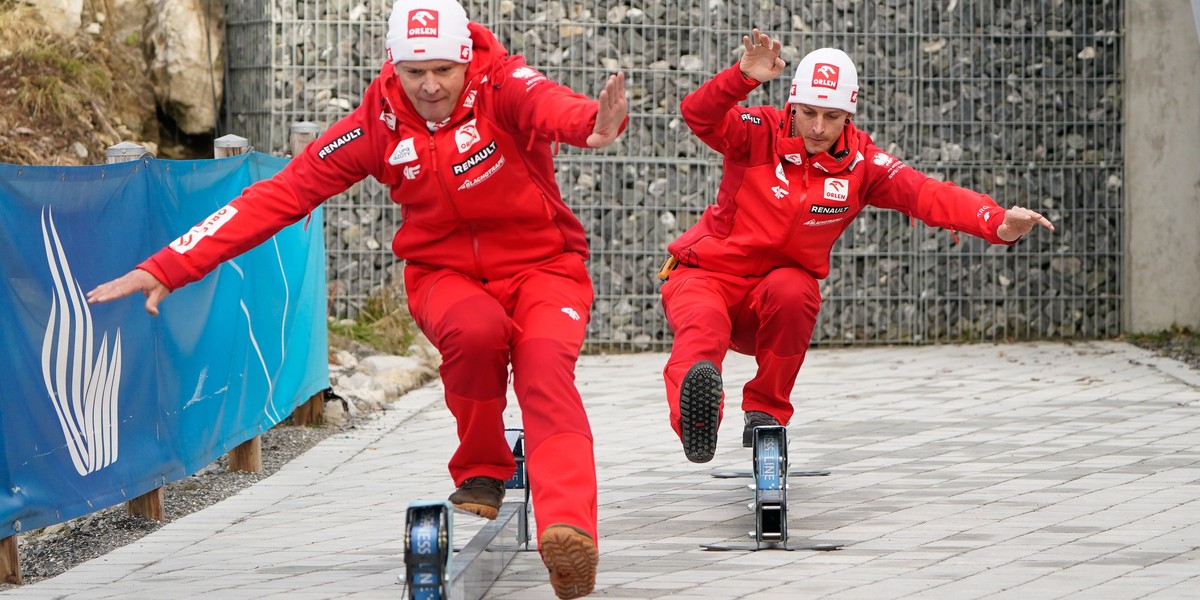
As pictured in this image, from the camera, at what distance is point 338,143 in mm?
5777

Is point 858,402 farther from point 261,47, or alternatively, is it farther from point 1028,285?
point 261,47

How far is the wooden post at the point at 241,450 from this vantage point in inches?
355

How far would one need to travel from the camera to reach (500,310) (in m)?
5.68

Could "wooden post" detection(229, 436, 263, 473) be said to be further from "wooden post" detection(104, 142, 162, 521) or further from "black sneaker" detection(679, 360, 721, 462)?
"black sneaker" detection(679, 360, 721, 462)

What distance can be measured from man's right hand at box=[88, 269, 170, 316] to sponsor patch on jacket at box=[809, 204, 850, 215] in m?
3.19

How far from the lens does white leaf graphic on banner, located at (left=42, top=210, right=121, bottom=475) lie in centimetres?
623

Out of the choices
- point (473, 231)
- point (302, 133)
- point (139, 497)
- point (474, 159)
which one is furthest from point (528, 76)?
point (302, 133)

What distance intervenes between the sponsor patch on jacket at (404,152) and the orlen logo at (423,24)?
1.24ft

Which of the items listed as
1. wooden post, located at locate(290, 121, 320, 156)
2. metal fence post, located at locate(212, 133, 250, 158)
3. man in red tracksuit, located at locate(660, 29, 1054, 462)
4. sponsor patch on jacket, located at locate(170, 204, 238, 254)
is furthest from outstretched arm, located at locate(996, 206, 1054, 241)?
wooden post, located at locate(290, 121, 320, 156)

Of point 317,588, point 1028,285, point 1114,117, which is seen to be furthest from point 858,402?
point 317,588

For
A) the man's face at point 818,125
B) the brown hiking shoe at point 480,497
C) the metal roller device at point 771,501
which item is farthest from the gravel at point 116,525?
the man's face at point 818,125

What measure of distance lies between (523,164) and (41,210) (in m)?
1.96

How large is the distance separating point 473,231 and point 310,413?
5.15 metres

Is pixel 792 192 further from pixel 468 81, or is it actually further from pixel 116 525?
pixel 116 525
